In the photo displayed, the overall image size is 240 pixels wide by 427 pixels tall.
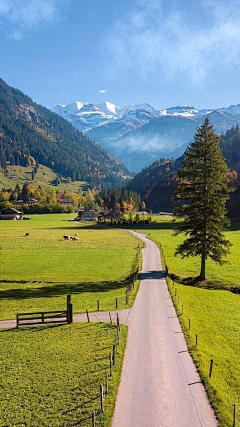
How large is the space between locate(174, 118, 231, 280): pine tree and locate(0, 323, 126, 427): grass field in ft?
76.7

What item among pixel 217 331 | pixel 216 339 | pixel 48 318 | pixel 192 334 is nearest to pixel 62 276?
pixel 48 318

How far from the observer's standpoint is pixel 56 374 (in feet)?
55.9

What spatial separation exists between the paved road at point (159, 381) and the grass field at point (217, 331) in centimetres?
63

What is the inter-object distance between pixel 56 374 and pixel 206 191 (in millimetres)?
33249

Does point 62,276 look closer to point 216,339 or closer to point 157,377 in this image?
point 216,339

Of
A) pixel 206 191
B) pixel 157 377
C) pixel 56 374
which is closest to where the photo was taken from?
pixel 157 377

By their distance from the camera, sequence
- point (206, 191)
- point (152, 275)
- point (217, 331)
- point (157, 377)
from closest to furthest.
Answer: point (157, 377), point (217, 331), point (206, 191), point (152, 275)

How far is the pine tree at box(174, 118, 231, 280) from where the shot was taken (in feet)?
136

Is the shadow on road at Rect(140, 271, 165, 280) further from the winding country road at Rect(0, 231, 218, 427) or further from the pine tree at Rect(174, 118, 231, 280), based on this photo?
the winding country road at Rect(0, 231, 218, 427)

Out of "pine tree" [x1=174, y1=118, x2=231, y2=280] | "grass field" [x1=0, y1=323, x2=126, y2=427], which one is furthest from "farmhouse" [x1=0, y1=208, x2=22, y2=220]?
"grass field" [x1=0, y1=323, x2=126, y2=427]

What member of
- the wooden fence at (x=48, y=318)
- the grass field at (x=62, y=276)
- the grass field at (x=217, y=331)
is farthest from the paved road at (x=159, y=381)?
the grass field at (x=62, y=276)

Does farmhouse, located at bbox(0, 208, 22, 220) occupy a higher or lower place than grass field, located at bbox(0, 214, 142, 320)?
higher

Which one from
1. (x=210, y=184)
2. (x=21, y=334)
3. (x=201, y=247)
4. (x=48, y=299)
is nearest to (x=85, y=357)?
(x=21, y=334)

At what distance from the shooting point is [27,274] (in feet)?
152
